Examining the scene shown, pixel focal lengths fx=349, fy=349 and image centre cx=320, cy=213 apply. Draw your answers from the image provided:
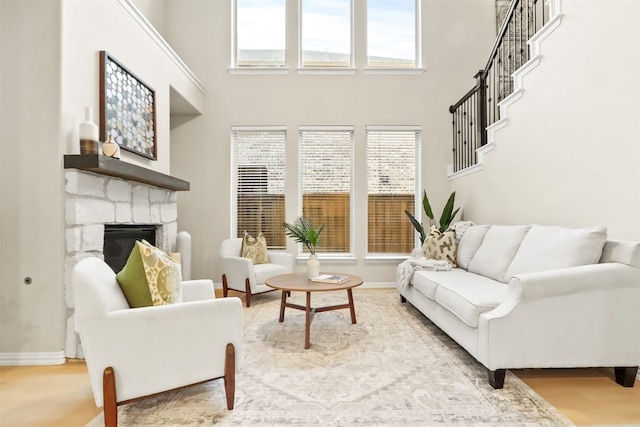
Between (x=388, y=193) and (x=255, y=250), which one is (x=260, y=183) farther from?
(x=388, y=193)

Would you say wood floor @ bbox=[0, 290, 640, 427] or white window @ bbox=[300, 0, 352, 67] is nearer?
wood floor @ bbox=[0, 290, 640, 427]

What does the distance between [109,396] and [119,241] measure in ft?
6.32

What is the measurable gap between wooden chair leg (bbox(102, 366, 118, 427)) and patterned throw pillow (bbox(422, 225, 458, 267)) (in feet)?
10.3

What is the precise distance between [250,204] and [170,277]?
3.37 m

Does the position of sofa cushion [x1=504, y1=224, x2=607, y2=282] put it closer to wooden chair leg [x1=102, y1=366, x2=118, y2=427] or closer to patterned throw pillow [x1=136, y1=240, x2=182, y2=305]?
patterned throw pillow [x1=136, y1=240, x2=182, y2=305]

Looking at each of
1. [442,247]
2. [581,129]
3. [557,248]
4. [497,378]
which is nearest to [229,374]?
[497,378]

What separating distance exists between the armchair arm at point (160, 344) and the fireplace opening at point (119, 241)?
5.14 ft

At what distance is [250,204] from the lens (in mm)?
5227

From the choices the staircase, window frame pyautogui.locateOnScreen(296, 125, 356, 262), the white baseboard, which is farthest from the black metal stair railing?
the white baseboard

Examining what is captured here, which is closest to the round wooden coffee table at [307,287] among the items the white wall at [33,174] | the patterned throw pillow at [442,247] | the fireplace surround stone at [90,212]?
the patterned throw pillow at [442,247]

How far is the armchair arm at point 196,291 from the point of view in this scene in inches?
89.4

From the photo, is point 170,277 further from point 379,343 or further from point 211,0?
point 211,0

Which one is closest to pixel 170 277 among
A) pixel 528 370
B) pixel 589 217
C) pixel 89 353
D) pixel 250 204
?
pixel 89 353

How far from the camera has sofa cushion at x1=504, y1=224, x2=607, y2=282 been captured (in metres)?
2.16
